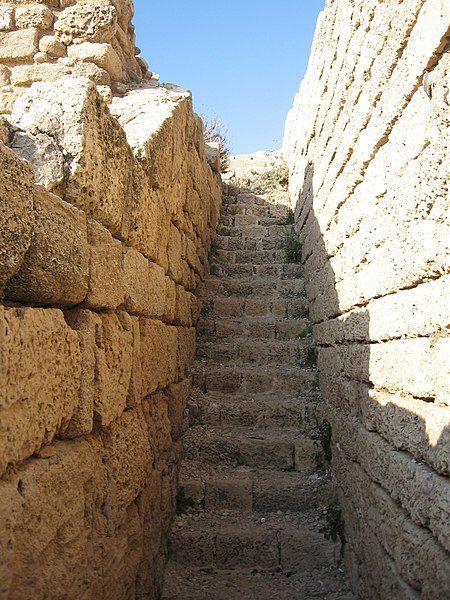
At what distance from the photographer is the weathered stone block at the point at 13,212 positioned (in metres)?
1.54

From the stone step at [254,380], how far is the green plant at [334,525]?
134 centimetres

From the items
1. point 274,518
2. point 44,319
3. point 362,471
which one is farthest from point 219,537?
point 44,319

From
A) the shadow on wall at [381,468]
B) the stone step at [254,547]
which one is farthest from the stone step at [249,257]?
the stone step at [254,547]

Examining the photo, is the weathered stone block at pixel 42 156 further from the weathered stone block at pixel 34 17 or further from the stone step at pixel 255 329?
the stone step at pixel 255 329

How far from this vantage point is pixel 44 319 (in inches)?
70.9

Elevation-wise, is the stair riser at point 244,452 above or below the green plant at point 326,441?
below

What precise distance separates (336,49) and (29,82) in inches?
102

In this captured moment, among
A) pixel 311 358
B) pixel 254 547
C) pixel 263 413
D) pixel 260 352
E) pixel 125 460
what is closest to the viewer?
pixel 125 460

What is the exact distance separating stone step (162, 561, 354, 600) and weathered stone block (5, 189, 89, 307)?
229cm

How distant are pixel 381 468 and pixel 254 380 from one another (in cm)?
250

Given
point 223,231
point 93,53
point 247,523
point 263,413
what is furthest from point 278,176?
point 247,523

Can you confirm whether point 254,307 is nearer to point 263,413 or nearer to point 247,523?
point 263,413

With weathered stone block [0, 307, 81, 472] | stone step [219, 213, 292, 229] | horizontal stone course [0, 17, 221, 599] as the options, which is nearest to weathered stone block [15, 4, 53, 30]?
horizontal stone course [0, 17, 221, 599]

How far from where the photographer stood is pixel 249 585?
11.6 feet
